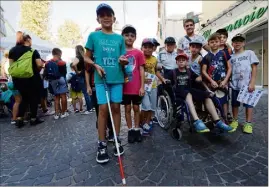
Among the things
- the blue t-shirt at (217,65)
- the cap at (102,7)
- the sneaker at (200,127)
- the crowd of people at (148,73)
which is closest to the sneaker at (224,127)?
the crowd of people at (148,73)

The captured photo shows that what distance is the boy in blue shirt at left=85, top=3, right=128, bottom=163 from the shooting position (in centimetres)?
294

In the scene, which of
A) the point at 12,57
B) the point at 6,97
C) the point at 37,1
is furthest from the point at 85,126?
the point at 37,1

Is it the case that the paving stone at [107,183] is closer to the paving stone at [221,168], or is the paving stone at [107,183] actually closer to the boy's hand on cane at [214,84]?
the paving stone at [221,168]

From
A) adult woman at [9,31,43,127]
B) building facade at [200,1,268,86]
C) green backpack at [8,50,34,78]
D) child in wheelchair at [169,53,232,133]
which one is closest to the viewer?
child in wheelchair at [169,53,232,133]

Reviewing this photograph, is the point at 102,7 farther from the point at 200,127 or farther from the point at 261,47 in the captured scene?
the point at 261,47

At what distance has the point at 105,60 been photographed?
2.96 metres

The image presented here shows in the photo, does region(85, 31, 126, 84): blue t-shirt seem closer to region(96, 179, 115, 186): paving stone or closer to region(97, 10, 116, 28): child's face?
region(97, 10, 116, 28): child's face

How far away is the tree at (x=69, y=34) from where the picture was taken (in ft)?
141

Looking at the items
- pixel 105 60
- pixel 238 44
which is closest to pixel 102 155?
pixel 105 60

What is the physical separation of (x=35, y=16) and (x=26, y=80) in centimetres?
2321

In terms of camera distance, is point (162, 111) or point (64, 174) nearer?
point (64, 174)

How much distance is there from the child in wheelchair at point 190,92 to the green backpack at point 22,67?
333cm

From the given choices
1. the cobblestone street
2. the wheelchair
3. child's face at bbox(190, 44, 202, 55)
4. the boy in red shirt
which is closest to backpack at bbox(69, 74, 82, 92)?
the cobblestone street

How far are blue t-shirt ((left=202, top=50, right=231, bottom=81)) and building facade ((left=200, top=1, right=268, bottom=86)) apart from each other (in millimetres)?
5656
